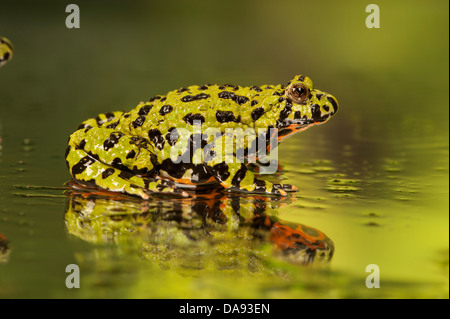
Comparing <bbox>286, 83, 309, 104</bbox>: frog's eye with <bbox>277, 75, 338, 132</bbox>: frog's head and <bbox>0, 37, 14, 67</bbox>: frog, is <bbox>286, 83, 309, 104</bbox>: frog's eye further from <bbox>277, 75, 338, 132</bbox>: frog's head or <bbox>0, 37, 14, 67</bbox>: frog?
<bbox>0, 37, 14, 67</bbox>: frog

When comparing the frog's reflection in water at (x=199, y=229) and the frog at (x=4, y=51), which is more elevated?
the frog at (x=4, y=51)

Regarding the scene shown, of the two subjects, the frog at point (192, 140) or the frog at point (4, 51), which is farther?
the frog at point (4, 51)

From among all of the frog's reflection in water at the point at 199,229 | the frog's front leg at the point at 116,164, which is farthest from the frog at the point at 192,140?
the frog's reflection in water at the point at 199,229

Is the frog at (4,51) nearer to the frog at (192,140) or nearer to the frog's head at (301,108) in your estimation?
the frog at (192,140)

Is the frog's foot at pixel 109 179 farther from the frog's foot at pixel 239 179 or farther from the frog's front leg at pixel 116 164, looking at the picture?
the frog's foot at pixel 239 179

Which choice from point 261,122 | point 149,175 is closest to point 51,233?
point 149,175

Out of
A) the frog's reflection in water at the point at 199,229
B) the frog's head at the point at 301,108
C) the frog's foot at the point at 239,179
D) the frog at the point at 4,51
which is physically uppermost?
the frog at the point at 4,51

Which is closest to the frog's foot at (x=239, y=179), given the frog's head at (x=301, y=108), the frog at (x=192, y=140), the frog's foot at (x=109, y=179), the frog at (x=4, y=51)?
the frog at (x=192, y=140)
